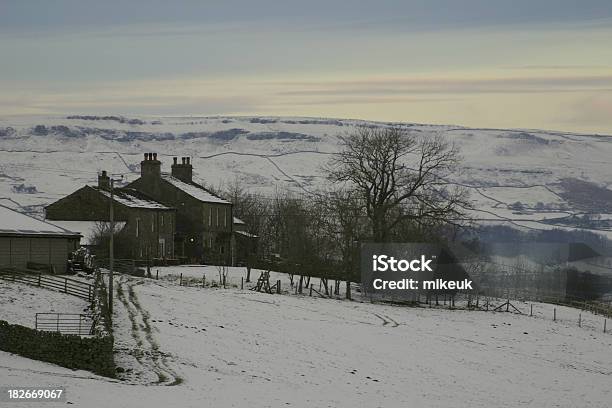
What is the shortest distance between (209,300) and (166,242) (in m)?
31.7

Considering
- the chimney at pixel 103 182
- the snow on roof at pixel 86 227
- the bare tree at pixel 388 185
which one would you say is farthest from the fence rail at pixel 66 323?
the chimney at pixel 103 182

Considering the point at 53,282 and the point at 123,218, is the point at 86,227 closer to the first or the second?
the point at 123,218

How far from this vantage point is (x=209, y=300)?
6656cm

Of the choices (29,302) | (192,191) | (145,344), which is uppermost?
(192,191)

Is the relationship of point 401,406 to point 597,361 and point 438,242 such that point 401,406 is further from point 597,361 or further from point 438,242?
point 438,242

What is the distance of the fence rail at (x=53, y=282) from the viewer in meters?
62.8

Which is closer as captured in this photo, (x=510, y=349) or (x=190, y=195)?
(x=510, y=349)

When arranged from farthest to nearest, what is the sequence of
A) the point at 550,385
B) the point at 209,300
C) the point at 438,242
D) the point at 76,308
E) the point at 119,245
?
the point at 119,245, the point at 438,242, the point at 209,300, the point at 76,308, the point at 550,385

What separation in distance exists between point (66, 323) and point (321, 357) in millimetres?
12423

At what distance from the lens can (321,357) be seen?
5091 cm

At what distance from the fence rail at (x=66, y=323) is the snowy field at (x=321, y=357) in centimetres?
165

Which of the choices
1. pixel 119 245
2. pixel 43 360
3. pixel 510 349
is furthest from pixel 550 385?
pixel 119 245

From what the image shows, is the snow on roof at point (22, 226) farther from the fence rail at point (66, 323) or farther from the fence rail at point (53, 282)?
the fence rail at point (66, 323)

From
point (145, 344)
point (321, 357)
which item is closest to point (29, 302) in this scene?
point (145, 344)
